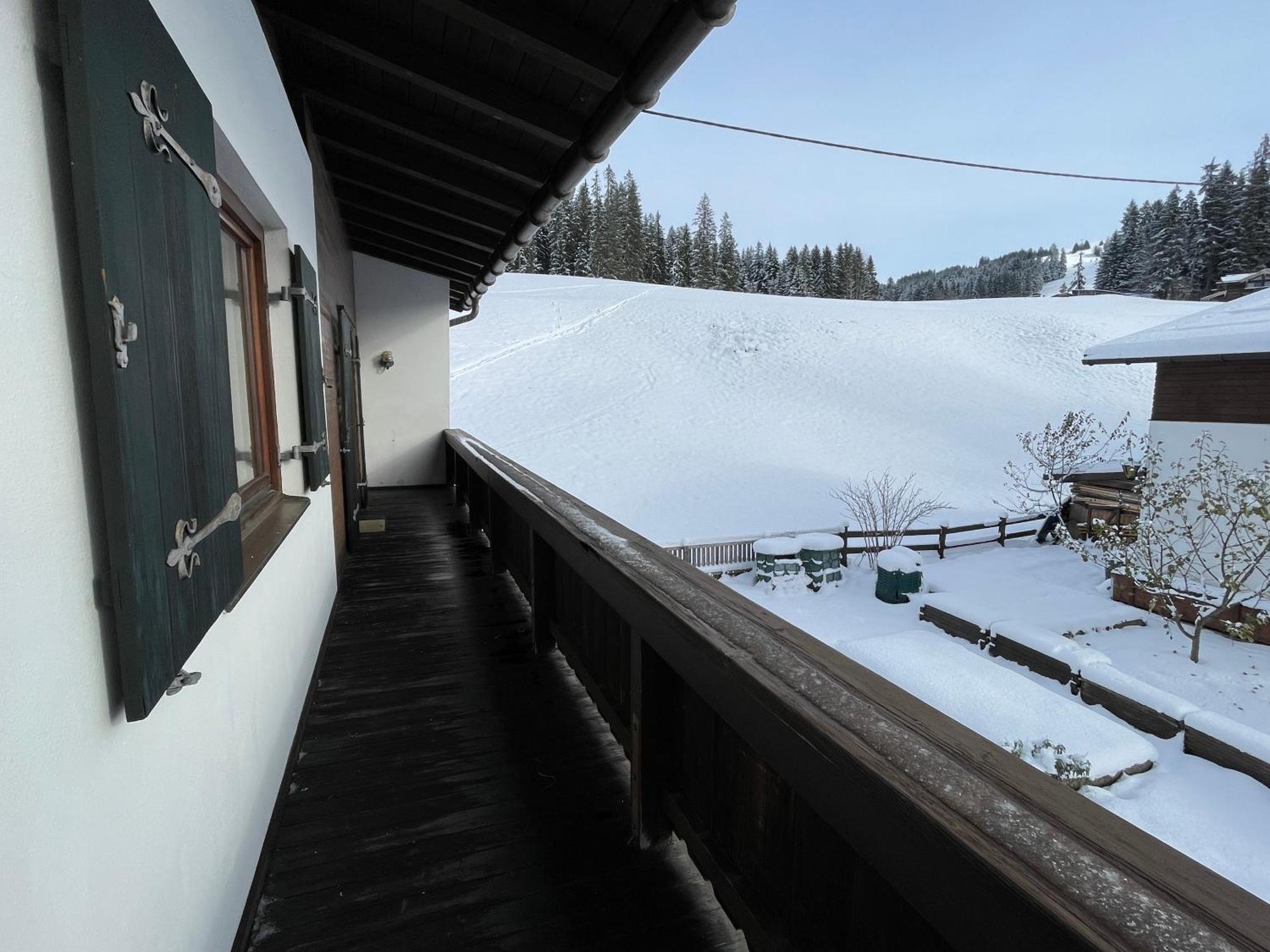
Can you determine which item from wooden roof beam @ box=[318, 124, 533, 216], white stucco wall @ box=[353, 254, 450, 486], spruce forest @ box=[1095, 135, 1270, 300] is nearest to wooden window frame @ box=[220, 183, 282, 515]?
wooden roof beam @ box=[318, 124, 533, 216]

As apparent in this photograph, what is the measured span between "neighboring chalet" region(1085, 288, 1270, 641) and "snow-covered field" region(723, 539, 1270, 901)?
1183mm

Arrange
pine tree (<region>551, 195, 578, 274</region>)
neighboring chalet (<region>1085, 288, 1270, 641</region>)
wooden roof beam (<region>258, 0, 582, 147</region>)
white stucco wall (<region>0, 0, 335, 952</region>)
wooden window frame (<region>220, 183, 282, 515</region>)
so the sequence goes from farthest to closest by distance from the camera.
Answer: pine tree (<region>551, 195, 578, 274</region>) < neighboring chalet (<region>1085, 288, 1270, 641</region>) < wooden roof beam (<region>258, 0, 582, 147</region>) < wooden window frame (<region>220, 183, 282, 515</region>) < white stucco wall (<region>0, 0, 335, 952</region>)

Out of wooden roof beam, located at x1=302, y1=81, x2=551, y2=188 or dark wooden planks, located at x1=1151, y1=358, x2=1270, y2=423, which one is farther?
dark wooden planks, located at x1=1151, y1=358, x2=1270, y2=423

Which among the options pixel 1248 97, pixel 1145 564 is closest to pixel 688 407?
pixel 1145 564

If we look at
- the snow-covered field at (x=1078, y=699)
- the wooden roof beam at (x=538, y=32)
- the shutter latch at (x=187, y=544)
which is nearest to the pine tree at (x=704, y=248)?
the snow-covered field at (x=1078, y=699)

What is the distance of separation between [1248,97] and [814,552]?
32.5 meters

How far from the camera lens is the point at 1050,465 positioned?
14.5 metres

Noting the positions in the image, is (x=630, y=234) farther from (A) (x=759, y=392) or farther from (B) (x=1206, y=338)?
(B) (x=1206, y=338)

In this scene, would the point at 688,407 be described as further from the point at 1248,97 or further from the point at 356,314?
the point at 1248,97

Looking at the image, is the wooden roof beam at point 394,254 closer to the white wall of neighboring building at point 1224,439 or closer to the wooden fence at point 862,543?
the wooden fence at point 862,543

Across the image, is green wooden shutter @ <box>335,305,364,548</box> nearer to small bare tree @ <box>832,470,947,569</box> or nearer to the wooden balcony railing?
the wooden balcony railing

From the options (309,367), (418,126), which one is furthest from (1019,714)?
(418,126)

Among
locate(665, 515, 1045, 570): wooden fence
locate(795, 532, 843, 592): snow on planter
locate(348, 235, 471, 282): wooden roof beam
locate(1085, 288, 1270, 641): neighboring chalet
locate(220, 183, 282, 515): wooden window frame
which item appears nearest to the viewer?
locate(220, 183, 282, 515): wooden window frame

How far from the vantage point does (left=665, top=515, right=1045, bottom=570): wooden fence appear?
11180 mm
